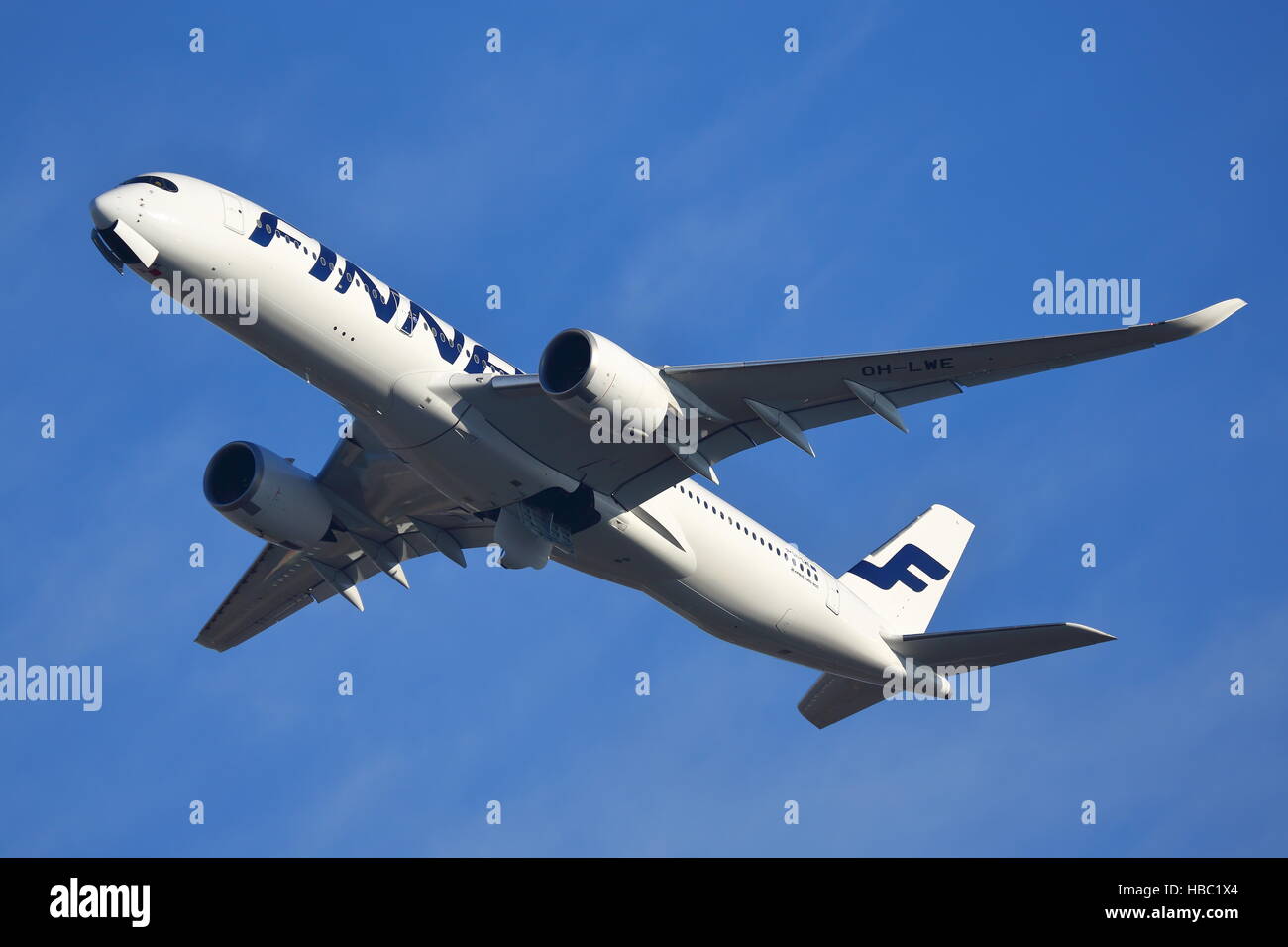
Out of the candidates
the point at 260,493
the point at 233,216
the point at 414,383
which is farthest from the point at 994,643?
the point at 233,216

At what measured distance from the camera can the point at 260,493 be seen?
33.3 meters

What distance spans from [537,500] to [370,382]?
464 cm

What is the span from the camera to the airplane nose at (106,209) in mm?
26047

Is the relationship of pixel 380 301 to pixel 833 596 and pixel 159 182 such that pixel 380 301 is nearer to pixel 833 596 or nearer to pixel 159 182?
pixel 159 182

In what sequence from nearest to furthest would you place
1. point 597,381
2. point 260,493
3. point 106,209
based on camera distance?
point 106,209 < point 597,381 < point 260,493

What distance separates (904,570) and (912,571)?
323 millimetres

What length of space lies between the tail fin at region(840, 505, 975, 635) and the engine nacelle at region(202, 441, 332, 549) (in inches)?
565

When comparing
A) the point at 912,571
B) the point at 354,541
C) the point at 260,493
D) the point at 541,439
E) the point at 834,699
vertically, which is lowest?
the point at 834,699

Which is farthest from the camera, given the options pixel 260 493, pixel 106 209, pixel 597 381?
pixel 260 493

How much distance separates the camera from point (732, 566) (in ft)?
109

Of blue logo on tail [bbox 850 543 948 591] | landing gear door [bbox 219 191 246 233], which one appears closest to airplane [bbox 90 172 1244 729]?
landing gear door [bbox 219 191 246 233]

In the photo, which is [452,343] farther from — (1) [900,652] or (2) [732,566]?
(1) [900,652]

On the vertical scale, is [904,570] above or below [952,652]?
above
